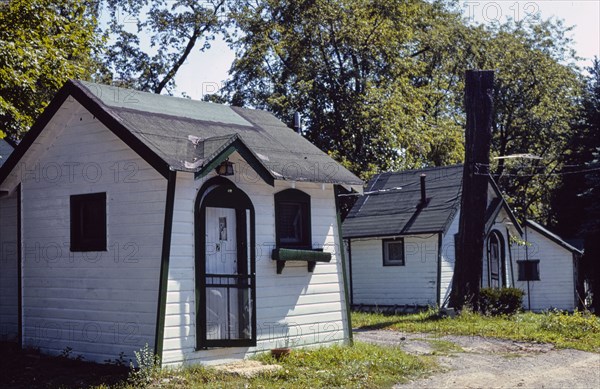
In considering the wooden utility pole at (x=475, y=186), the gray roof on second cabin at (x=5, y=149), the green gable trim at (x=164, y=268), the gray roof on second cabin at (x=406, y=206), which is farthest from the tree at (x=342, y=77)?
the green gable trim at (x=164, y=268)

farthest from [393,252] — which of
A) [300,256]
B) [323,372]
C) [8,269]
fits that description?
[323,372]

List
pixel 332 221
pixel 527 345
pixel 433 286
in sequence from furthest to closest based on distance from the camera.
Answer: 1. pixel 433 286
2. pixel 527 345
3. pixel 332 221

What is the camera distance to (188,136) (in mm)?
14094

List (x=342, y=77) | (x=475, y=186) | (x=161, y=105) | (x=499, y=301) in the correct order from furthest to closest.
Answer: (x=342, y=77) → (x=499, y=301) → (x=475, y=186) → (x=161, y=105)

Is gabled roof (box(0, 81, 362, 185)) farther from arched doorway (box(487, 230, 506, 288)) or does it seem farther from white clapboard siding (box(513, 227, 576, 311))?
white clapboard siding (box(513, 227, 576, 311))

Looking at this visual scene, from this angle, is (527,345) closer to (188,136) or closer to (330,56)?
(188,136)

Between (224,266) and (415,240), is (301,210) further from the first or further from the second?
(415,240)

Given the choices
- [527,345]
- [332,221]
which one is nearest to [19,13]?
[332,221]

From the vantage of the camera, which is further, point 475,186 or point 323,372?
point 475,186

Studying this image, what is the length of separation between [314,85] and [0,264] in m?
21.1

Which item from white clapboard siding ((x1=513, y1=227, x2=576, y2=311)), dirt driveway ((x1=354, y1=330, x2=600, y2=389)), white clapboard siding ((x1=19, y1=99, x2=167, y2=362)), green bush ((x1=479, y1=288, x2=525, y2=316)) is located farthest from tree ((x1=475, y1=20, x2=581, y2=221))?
white clapboard siding ((x1=19, y1=99, x2=167, y2=362))

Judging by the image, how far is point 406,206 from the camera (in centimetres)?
2861

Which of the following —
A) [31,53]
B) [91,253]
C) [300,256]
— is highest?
[31,53]

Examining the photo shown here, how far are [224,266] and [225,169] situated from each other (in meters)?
1.74
